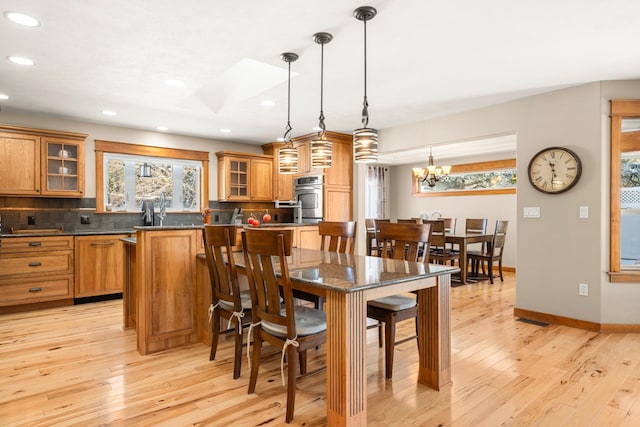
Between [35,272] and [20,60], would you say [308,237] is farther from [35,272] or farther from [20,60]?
[35,272]

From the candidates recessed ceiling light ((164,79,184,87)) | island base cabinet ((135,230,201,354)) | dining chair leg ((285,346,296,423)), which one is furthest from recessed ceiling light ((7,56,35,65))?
dining chair leg ((285,346,296,423))

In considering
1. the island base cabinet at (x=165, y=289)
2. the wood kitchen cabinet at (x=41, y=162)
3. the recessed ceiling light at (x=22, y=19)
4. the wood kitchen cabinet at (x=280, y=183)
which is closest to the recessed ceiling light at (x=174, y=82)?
the recessed ceiling light at (x=22, y=19)

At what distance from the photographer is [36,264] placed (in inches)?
171

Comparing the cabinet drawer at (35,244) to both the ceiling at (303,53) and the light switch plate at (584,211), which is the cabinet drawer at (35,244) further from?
the light switch plate at (584,211)

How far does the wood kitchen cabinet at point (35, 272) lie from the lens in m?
4.18

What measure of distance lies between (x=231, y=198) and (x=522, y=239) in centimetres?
428

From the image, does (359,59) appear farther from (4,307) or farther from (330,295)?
(4,307)

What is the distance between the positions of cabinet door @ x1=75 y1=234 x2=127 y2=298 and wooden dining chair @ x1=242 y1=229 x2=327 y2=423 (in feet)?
9.91

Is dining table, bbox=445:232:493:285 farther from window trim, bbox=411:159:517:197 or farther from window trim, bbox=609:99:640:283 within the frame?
window trim, bbox=609:99:640:283

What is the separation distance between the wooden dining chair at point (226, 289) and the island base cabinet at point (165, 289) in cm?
44

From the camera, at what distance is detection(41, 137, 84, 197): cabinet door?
4.64m

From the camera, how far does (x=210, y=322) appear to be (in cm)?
313

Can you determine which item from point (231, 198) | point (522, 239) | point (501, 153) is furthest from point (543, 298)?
point (231, 198)

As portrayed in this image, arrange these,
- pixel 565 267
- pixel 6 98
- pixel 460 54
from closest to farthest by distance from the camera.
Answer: pixel 460 54
pixel 565 267
pixel 6 98
